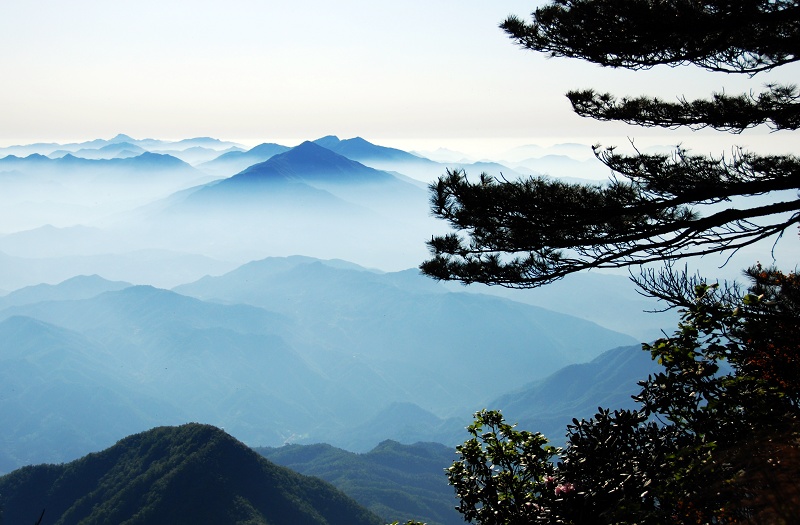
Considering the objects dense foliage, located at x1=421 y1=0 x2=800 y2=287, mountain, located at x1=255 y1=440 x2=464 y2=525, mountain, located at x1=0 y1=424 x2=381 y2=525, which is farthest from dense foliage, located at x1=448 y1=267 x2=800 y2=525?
mountain, located at x1=255 y1=440 x2=464 y2=525

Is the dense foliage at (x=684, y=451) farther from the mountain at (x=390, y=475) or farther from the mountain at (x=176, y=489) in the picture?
the mountain at (x=390, y=475)

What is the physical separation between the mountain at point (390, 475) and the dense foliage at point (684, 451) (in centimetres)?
9088

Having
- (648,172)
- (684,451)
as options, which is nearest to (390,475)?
(648,172)

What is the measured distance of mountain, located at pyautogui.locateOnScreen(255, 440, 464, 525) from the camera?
104 metres

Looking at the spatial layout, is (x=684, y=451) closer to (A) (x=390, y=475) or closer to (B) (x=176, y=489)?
(B) (x=176, y=489)

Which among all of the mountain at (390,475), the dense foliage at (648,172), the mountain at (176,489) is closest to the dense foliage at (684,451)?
the dense foliage at (648,172)

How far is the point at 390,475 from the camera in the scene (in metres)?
121

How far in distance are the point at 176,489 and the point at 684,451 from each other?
69508mm

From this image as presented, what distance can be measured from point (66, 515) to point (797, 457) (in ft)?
253

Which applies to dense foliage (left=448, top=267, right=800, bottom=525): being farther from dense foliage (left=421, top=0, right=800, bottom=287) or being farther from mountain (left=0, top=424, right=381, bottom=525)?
mountain (left=0, top=424, right=381, bottom=525)

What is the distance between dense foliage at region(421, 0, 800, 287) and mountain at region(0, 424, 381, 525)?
63876 mm

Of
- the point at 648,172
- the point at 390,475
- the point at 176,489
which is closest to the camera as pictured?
the point at 648,172

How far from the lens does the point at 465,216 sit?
822 centimetres

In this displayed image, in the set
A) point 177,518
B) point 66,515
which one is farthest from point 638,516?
point 66,515
